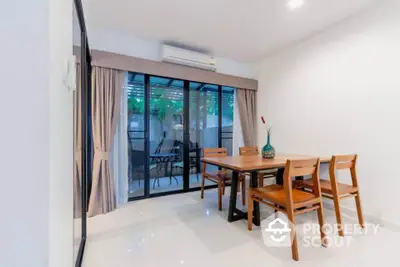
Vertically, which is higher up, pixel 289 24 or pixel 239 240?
pixel 289 24

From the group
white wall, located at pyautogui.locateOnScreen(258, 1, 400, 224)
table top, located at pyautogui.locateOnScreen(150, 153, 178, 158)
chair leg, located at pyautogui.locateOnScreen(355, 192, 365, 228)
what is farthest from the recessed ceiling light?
table top, located at pyautogui.locateOnScreen(150, 153, 178, 158)

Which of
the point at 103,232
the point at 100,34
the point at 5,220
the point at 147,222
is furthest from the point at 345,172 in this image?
the point at 100,34

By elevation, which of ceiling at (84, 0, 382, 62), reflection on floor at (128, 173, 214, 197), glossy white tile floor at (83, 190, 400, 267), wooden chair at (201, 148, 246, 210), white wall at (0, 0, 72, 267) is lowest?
glossy white tile floor at (83, 190, 400, 267)

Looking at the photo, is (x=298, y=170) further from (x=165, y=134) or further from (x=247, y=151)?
(x=165, y=134)

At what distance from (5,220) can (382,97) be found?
3268mm

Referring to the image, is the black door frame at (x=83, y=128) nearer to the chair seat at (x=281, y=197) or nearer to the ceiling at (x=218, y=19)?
the ceiling at (x=218, y=19)

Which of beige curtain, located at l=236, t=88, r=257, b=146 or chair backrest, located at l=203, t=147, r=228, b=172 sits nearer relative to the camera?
chair backrest, located at l=203, t=147, r=228, b=172

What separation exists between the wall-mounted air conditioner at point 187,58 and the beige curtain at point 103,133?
0.82 meters

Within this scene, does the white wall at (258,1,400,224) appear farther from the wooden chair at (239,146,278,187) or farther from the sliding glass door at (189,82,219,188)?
the sliding glass door at (189,82,219,188)

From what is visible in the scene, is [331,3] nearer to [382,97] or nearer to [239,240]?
[382,97]

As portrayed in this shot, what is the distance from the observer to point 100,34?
2848 millimetres

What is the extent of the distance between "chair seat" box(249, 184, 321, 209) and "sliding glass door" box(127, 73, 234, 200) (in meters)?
1.74

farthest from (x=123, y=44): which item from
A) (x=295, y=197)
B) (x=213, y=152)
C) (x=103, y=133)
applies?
(x=295, y=197)

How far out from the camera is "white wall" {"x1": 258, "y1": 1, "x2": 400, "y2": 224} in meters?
2.31
